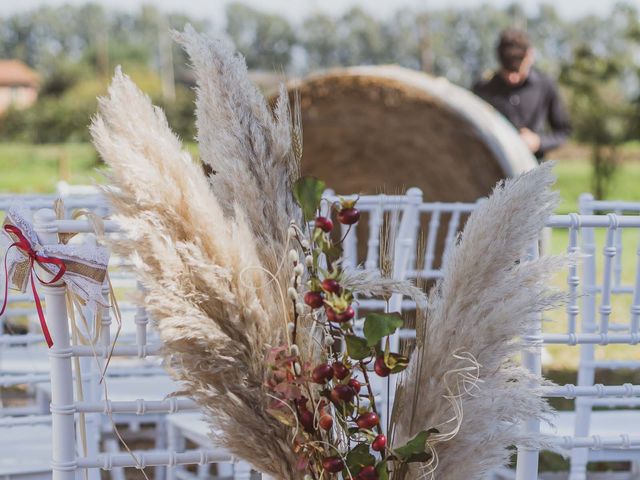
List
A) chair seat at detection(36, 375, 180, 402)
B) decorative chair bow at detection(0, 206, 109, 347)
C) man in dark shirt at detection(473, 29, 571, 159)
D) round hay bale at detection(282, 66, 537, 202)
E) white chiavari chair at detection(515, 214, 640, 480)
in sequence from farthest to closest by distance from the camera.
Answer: man in dark shirt at detection(473, 29, 571, 159), round hay bale at detection(282, 66, 537, 202), chair seat at detection(36, 375, 180, 402), white chiavari chair at detection(515, 214, 640, 480), decorative chair bow at detection(0, 206, 109, 347)

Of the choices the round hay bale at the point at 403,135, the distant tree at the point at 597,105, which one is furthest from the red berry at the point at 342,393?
the distant tree at the point at 597,105

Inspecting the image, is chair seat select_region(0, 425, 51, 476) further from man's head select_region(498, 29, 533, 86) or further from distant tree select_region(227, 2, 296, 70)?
distant tree select_region(227, 2, 296, 70)

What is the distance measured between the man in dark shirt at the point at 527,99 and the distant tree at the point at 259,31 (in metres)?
41.5

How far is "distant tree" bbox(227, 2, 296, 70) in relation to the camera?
46.6 meters

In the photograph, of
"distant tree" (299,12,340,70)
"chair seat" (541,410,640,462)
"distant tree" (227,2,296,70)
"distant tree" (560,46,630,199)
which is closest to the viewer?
"chair seat" (541,410,640,462)

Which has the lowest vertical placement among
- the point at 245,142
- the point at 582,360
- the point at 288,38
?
the point at 582,360

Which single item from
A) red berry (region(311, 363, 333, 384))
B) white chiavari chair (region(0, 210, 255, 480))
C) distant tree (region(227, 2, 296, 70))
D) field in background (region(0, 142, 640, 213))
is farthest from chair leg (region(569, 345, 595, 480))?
distant tree (region(227, 2, 296, 70))

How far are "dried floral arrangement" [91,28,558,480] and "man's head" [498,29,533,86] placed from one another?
382cm

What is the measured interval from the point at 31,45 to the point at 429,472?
50440mm

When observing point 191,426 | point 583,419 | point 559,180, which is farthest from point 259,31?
point 583,419

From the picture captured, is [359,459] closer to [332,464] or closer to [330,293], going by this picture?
[332,464]

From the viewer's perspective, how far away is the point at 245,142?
3.02ft

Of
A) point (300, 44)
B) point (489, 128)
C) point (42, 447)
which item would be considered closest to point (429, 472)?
point (42, 447)

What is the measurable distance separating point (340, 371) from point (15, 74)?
183ft
